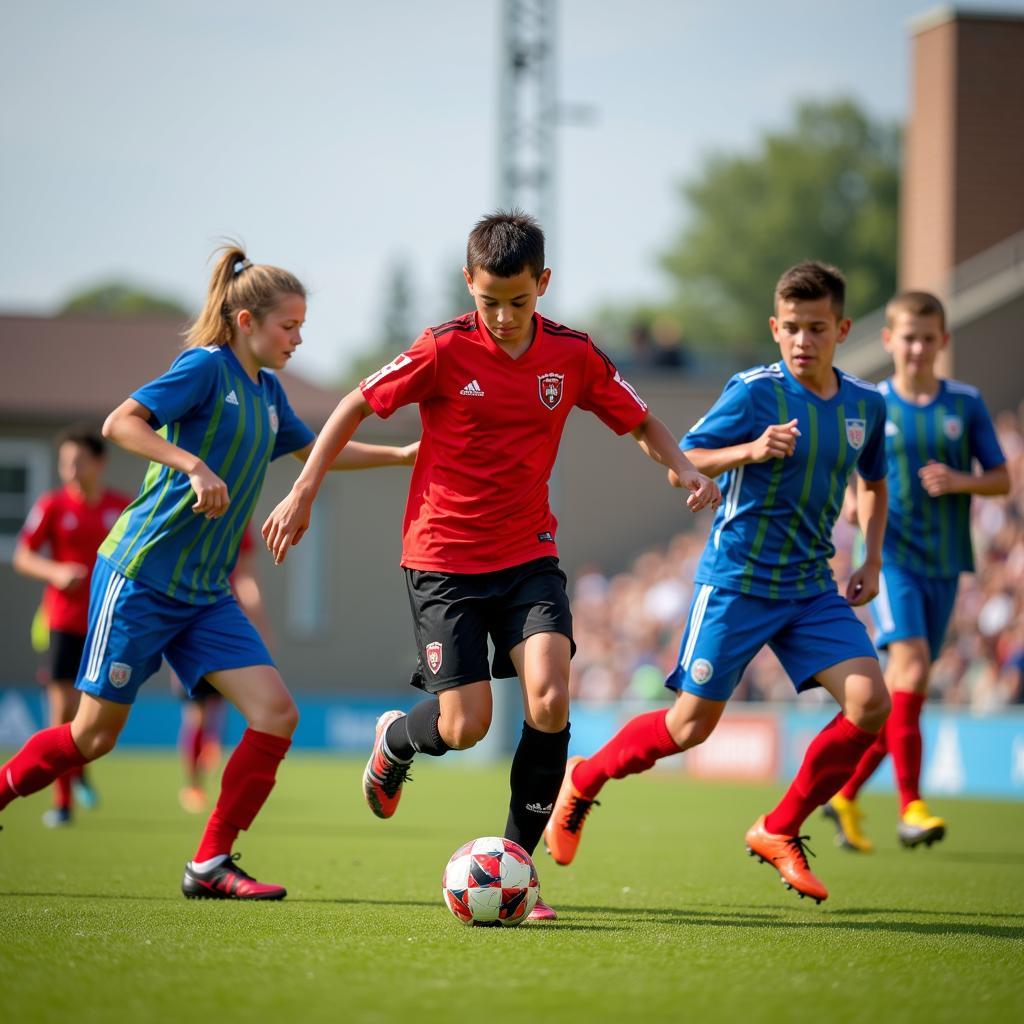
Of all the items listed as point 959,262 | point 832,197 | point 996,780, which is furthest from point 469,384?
point 832,197

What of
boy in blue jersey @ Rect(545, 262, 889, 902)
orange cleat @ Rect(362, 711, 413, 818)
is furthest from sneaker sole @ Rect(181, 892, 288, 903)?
boy in blue jersey @ Rect(545, 262, 889, 902)

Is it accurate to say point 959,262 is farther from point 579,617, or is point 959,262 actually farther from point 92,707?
point 92,707

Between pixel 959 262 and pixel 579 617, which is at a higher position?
pixel 959 262

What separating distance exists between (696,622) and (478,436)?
1.28 meters

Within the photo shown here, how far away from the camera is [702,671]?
5.97m

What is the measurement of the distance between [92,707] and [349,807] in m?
6.07

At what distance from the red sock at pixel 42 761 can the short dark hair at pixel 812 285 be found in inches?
129

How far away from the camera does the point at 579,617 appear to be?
2423 centimetres

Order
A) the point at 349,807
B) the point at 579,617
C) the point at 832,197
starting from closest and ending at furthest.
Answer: the point at 349,807 → the point at 579,617 → the point at 832,197

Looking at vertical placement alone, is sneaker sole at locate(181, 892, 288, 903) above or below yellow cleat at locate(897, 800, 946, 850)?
below

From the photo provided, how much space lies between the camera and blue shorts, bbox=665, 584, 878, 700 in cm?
591

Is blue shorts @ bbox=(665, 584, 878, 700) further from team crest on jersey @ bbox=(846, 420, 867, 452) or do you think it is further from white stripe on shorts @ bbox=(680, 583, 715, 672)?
team crest on jersey @ bbox=(846, 420, 867, 452)

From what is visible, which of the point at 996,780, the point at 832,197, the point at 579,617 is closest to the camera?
the point at 996,780

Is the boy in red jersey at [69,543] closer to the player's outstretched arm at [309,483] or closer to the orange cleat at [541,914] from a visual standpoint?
the player's outstretched arm at [309,483]
